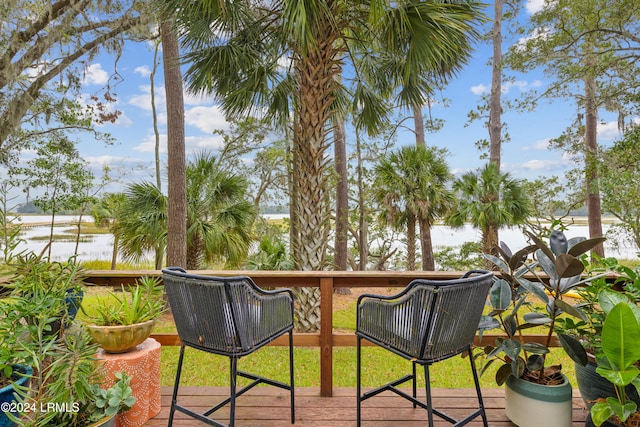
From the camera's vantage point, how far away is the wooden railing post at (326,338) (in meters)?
2.13

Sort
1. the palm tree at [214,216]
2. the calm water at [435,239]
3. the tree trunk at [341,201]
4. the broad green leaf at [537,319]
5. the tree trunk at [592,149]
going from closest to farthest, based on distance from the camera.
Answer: the broad green leaf at [537,319], the palm tree at [214,216], the calm water at [435,239], the tree trunk at [592,149], the tree trunk at [341,201]

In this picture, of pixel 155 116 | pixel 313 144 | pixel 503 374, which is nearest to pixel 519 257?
pixel 503 374

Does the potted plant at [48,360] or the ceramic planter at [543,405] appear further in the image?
the ceramic planter at [543,405]

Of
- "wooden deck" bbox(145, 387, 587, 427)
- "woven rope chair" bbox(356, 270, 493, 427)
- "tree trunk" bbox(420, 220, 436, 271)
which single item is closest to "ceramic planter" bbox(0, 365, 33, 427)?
"wooden deck" bbox(145, 387, 587, 427)

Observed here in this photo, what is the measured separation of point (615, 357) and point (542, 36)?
813cm

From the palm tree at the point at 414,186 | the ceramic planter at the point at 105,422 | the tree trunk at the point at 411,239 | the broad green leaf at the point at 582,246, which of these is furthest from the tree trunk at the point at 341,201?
the ceramic planter at the point at 105,422

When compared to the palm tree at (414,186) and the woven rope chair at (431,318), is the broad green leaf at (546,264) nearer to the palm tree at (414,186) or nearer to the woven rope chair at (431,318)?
the woven rope chair at (431,318)

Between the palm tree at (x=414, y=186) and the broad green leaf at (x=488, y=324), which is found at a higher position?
the palm tree at (x=414, y=186)

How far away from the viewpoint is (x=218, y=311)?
149 cm

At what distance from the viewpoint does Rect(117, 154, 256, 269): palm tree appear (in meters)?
6.30

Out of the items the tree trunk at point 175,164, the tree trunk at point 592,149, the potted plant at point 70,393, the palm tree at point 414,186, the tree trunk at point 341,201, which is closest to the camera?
the potted plant at point 70,393

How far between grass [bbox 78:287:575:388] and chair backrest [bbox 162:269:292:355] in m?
2.02

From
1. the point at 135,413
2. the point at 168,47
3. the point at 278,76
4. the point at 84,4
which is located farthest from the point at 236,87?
the point at 84,4

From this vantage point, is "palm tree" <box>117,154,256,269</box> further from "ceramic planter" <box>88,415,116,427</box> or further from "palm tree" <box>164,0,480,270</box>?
"ceramic planter" <box>88,415,116,427</box>
